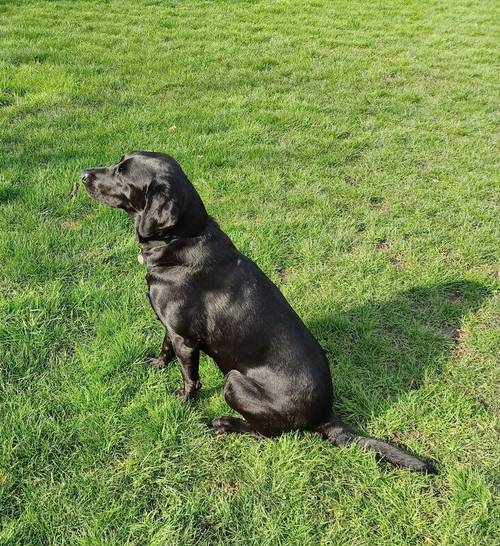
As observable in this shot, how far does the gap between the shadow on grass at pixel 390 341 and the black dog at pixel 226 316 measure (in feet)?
1.47

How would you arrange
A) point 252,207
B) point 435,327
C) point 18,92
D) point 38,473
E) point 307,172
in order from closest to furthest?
1. point 38,473
2. point 435,327
3. point 252,207
4. point 307,172
5. point 18,92

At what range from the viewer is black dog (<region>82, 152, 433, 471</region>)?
2.68m

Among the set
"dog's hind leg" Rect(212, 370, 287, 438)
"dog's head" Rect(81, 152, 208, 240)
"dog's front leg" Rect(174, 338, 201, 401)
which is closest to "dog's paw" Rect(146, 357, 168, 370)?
"dog's front leg" Rect(174, 338, 201, 401)

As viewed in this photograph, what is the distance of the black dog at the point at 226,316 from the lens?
268 centimetres

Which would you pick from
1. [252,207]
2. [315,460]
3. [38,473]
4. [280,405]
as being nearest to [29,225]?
[252,207]

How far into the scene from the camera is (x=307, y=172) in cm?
552

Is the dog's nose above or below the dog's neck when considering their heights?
above

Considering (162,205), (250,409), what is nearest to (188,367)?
(250,409)

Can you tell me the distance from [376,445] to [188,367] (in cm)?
113

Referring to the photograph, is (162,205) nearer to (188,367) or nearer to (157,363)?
(188,367)

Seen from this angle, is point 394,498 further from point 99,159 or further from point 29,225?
point 99,159

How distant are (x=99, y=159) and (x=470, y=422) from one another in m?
4.10

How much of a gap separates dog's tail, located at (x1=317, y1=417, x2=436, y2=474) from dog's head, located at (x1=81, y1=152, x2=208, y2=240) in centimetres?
133

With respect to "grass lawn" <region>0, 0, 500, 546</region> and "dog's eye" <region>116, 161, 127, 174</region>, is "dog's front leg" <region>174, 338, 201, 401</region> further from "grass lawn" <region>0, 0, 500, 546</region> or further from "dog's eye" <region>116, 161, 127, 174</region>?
"dog's eye" <region>116, 161, 127, 174</region>
